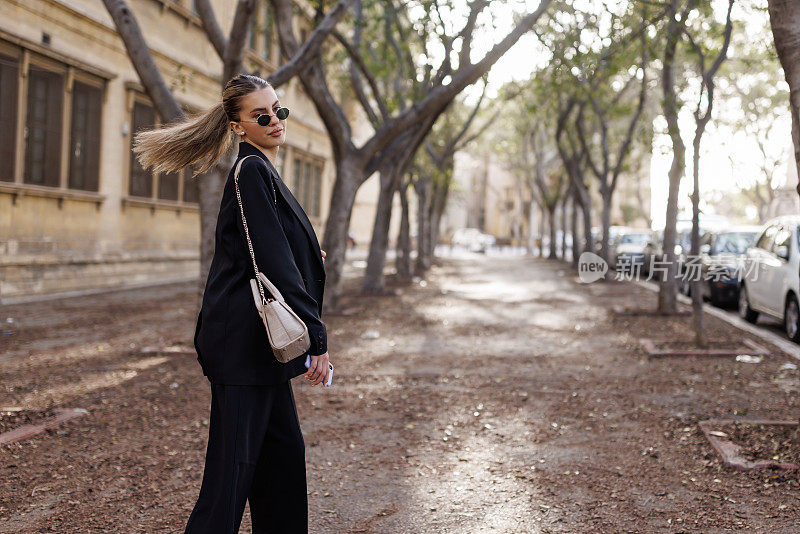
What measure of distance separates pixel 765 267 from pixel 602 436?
761cm

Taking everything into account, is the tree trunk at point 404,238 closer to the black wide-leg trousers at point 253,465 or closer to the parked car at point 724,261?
the parked car at point 724,261

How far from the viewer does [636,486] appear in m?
4.79

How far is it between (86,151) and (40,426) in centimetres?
1083

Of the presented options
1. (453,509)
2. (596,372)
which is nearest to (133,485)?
(453,509)

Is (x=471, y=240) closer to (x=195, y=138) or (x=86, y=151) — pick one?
(x=86, y=151)

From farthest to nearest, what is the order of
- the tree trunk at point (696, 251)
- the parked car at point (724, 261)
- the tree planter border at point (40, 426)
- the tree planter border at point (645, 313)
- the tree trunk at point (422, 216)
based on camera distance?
the tree trunk at point (422, 216) < the parked car at point (724, 261) < the tree planter border at point (645, 313) < the tree trunk at point (696, 251) < the tree planter border at point (40, 426)

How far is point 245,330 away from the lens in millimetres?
2836

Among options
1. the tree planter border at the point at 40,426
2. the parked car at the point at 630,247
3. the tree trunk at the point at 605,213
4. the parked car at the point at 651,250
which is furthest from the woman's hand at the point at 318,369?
the parked car at the point at 630,247

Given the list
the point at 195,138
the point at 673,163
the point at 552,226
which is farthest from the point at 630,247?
the point at 195,138

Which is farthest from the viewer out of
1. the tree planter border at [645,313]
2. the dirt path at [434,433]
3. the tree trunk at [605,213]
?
the tree trunk at [605,213]

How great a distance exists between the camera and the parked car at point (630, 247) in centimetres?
2517

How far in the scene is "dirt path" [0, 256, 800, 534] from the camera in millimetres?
4316

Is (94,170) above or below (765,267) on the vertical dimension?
above

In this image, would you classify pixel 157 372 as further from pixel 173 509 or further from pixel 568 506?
pixel 568 506
